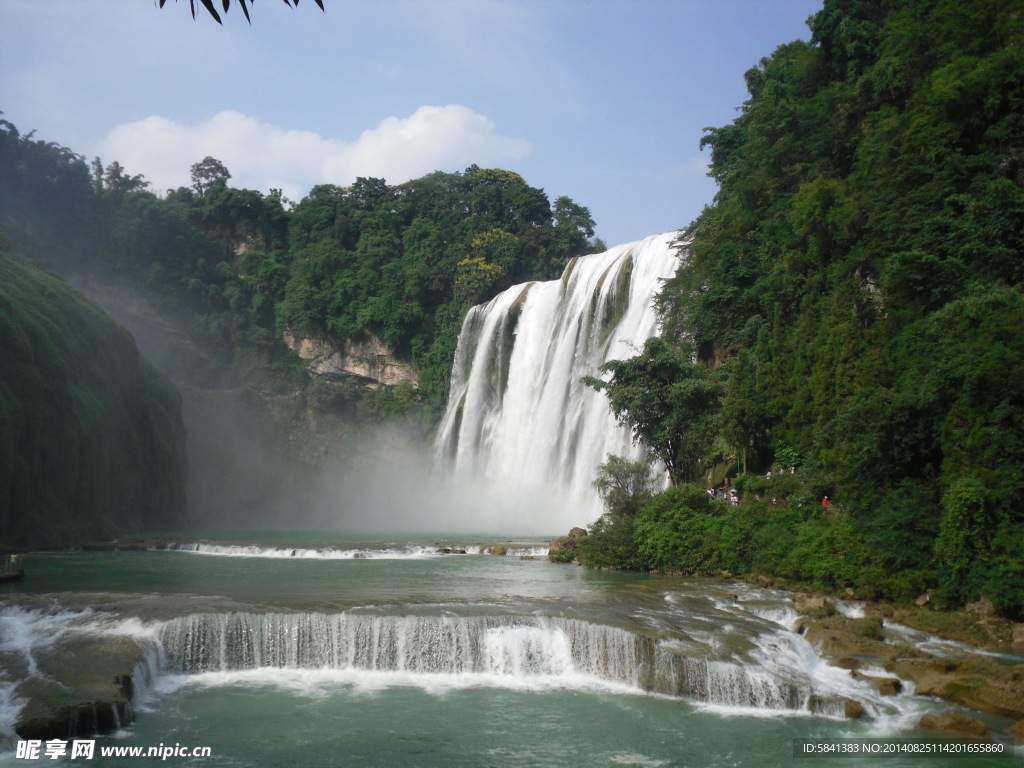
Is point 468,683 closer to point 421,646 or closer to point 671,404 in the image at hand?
point 421,646

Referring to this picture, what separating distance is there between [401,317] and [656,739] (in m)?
41.5

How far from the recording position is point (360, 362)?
166 ft

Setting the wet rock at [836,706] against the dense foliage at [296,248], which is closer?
the wet rock at [836,706]

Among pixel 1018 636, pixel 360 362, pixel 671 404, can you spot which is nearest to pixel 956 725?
pixel 1018 636

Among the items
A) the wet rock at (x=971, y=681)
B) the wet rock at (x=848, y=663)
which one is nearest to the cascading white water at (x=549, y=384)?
the wet rock at (x=848, y=663)

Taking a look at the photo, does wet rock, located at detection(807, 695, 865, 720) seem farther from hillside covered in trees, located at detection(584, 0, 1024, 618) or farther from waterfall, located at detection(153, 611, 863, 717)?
hillside covered in trees, located at detection(584, 0, 1024, 618)

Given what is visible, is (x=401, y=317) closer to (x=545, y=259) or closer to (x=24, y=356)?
(x=545, y=259)

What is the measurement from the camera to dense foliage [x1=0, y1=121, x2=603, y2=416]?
157 ft

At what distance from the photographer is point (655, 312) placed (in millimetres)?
29906

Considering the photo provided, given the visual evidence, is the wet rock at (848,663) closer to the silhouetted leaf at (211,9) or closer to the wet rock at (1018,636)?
the wet rock at (1018,636)

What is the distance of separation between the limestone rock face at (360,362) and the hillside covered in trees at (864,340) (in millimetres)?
26376

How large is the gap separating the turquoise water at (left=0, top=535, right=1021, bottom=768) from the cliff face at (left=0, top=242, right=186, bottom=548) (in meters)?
6.45

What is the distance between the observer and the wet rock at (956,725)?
978 cm

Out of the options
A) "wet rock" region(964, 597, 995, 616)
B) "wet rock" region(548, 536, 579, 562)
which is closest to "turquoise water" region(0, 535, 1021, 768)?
"wet rock" region(964, 597, 995, 616)
